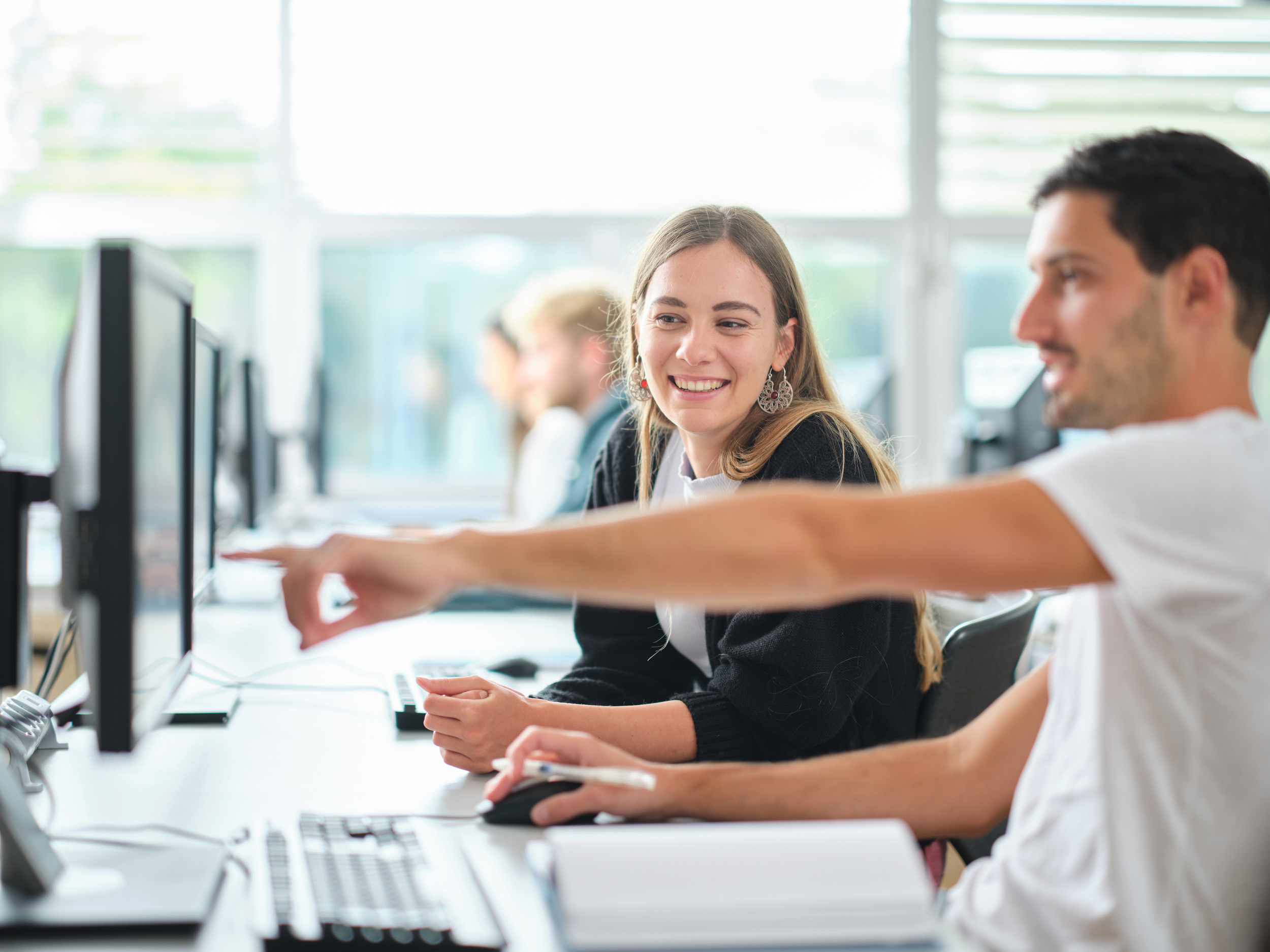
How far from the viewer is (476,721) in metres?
1.28

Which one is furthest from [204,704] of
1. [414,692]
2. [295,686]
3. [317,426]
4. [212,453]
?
[317,426]

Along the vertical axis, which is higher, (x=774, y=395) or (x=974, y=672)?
(x=774, y=395)

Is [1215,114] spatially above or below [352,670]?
above

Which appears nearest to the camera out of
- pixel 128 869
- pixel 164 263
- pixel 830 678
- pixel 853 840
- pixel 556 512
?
pixel 853 840

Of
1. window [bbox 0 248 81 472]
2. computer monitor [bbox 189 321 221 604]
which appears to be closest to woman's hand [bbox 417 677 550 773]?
computer monitor [bbox 189 321 221 604]

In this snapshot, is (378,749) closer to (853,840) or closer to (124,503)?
(124,503)

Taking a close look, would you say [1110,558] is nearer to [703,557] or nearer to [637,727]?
[703,557]

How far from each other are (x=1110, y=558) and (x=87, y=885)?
80 cm

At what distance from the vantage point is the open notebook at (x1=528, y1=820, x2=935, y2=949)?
0.75m

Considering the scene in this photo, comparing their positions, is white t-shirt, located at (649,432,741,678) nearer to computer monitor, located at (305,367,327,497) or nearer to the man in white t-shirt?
the man in white t-shirt

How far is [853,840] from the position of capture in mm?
817

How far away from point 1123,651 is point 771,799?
1.19 ft

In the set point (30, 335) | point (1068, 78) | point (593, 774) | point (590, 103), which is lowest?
A: point (593, 774)

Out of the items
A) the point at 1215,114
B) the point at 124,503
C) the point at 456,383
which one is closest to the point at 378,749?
the point at 124,503
